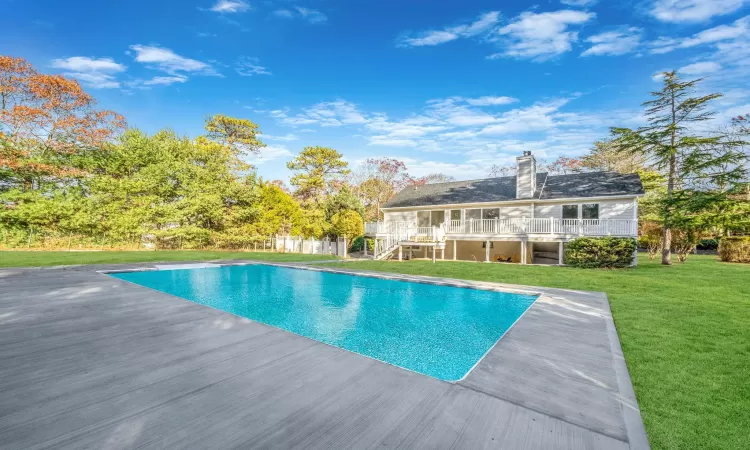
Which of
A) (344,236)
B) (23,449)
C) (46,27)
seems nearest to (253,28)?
(46,27)

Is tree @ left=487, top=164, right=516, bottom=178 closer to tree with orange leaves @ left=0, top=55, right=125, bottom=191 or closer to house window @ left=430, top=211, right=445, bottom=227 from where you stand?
house window @ left=430, top=211, right=445, bottom=227

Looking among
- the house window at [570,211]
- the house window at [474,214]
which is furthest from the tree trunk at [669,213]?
the house window at [474,214]

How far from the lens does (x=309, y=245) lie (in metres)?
21.6

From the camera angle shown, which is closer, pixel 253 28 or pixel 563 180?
pixel 253 28

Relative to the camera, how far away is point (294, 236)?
21.7m

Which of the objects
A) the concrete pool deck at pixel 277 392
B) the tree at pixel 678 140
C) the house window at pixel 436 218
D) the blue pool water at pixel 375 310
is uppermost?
the tree at pixel 678 140

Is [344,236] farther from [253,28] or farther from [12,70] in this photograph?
[12,70]

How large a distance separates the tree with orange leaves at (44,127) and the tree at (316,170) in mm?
12147

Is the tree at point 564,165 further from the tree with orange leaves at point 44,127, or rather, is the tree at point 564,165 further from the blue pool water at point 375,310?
the tree with orange leaves at point 44,127

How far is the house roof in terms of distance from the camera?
15227mm

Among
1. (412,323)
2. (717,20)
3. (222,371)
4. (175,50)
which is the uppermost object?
(175,50)

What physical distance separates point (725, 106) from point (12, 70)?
118ft

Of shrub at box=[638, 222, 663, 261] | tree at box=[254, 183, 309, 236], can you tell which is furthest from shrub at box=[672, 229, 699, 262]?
tree at box=[254, 183, 309, 236]

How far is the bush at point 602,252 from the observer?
1259 cm
